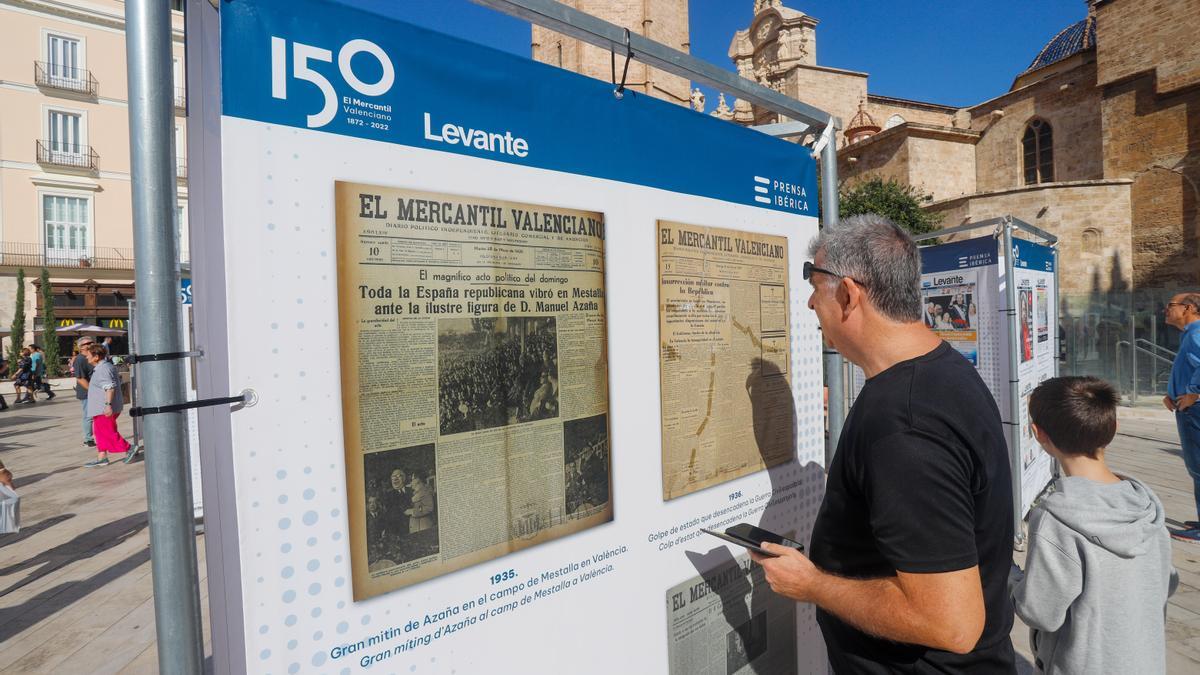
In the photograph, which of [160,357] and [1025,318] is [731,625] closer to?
[160,357]

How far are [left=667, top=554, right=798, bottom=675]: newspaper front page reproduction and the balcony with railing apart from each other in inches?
1404

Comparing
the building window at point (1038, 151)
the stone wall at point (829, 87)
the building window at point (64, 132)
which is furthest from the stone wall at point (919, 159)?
the building window at point (64, 132)

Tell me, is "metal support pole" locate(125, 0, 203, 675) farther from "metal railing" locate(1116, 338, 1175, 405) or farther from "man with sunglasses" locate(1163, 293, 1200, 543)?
"metal railing" locate(1116, 338, 1175, 405)

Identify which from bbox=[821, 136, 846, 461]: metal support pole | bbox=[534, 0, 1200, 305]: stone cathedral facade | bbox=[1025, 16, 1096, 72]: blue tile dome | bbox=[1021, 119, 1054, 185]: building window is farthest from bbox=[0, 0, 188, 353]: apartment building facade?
bbox=[1025, 16, 1096, 72]: blue tile dome

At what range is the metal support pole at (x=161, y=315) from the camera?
0.98 meters

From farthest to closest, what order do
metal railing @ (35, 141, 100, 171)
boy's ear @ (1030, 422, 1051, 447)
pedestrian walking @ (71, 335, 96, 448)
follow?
metal railing @ (35, 141, 100, 171) < pedestrian walking @ (71, 335, 96, 448) < boy's ear @ (1030, 422, 1051, 447)

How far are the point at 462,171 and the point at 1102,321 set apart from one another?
17799 millimetres

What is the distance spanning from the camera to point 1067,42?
119 ft

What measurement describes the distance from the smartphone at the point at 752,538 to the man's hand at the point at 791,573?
2 cm

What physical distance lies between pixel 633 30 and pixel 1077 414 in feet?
85.6

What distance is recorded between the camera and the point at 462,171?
1300 millimetres

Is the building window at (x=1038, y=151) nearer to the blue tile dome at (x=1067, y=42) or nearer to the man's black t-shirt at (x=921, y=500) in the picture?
the blue tile dome at (x=1067, y=42)

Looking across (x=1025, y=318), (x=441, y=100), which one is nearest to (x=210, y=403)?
(x=441, y=100)

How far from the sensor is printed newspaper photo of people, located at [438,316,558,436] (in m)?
1.25
